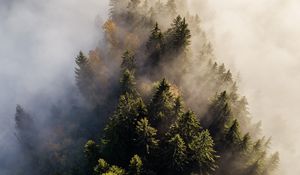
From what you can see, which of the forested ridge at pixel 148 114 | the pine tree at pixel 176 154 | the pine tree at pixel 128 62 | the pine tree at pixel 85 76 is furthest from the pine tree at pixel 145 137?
the pine tree at pixel 85 76

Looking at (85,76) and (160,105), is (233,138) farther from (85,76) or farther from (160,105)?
(85,76)

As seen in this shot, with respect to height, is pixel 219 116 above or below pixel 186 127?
above

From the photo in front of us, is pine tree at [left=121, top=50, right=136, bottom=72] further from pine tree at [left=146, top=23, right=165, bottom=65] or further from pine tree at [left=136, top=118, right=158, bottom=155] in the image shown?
pine tree at [left=136, top=118, right=158, bottom=155]

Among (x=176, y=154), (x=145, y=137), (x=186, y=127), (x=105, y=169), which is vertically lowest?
(x=105, y=169)

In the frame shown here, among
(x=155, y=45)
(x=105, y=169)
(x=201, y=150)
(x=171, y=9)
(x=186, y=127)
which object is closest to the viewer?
(x=105, y=169)

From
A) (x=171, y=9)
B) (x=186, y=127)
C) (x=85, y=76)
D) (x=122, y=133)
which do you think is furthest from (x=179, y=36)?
(x=85, y=76)

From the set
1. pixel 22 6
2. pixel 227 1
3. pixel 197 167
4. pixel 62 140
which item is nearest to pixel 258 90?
pixel 227 1

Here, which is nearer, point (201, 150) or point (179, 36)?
point (201, 150)

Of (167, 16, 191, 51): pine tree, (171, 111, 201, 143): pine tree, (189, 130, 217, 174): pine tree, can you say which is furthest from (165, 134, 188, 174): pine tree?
(167, 16, 191, 51): pine tree

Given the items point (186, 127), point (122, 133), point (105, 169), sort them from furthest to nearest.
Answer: point (122, 133)
point (186, 127)
point (105, 169)
